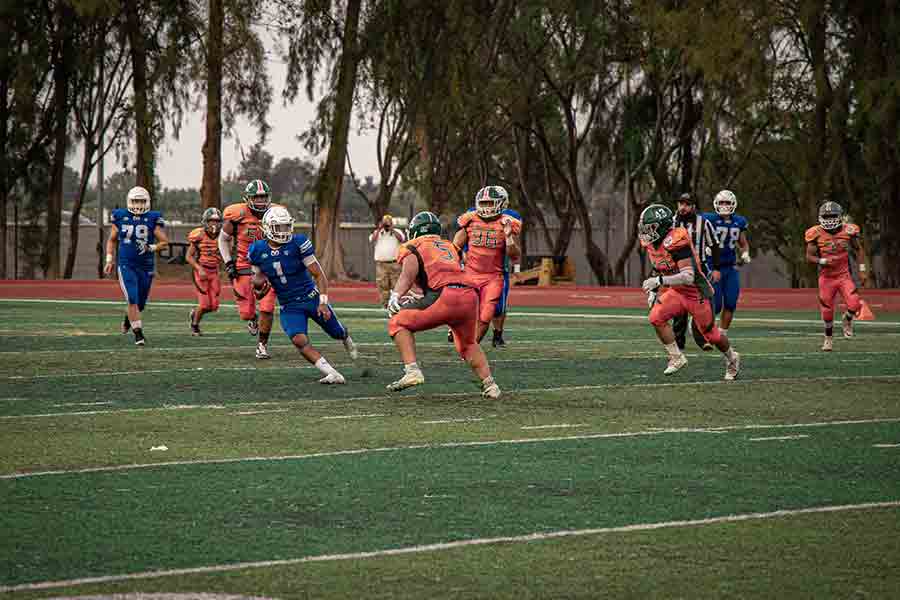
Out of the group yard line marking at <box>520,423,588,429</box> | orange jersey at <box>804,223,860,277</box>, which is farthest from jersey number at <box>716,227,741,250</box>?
yard line marking at <box>520,423,588,429</box>

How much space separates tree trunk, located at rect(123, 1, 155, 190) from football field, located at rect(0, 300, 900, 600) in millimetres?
30395

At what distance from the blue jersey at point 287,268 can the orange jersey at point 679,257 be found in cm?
336

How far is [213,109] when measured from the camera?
41.0m

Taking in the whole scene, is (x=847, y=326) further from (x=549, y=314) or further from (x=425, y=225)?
(x=425, y=225)

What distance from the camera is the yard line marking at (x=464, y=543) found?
241 inches

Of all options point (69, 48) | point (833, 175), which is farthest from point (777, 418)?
point (69, 48)

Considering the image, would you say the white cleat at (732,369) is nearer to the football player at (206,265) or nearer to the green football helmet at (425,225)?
the green football helmet at (425,225)

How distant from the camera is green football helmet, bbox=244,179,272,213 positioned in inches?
720

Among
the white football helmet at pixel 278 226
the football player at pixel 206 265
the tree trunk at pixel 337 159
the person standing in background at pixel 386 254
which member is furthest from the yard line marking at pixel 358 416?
the tree trunk at pixel 337 159

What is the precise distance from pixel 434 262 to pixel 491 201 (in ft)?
14.7

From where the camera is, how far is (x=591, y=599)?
5879 mm

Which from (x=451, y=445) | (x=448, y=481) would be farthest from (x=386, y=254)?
(x=448, y=481)

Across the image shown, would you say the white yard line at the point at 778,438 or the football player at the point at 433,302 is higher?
the football player at the point at 433,302

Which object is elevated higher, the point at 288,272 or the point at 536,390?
the point at 288,272
